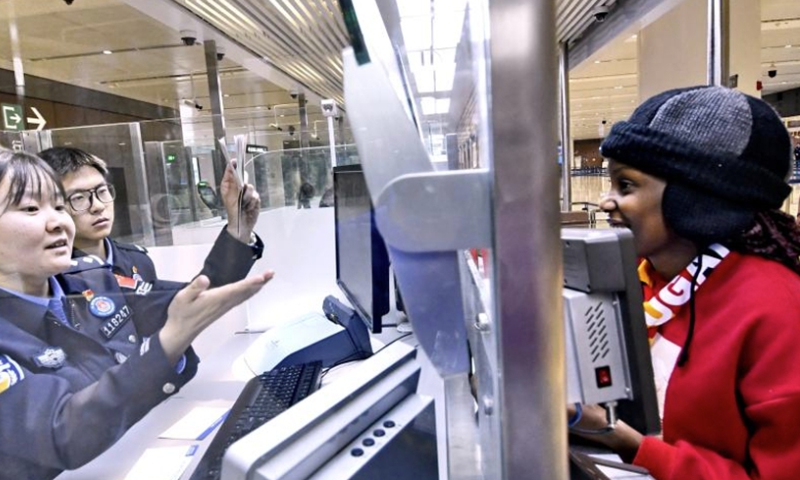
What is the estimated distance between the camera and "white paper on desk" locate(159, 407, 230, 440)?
37.5 inches

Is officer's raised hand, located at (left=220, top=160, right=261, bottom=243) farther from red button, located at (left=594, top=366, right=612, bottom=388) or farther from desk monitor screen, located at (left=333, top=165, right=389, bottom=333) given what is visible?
red button, located at (left=594, top=366, right=612, bottom=388)

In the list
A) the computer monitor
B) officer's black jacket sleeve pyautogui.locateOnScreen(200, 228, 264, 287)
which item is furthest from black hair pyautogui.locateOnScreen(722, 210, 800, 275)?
officer's black jacket sleeve pyautogui.locateOnScreen(200, 228, 264, 287)

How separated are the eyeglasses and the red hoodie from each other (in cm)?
121

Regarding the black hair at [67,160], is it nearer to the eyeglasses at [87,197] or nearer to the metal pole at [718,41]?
the eyeglasses at [87,197]

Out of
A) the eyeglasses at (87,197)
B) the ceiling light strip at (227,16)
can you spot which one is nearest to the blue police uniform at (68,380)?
the eyeglasses at (87,197)

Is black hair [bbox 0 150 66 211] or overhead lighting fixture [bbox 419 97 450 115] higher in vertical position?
overhead lighting fixture [bbox 419 97 450 115]

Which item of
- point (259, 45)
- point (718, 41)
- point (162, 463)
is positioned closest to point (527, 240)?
point (162, 463)

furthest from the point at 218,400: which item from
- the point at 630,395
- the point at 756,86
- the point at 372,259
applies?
the point at 756,86

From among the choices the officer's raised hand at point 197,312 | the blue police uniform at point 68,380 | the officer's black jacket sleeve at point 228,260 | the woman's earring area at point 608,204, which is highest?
the woman's earring area at point 608,204

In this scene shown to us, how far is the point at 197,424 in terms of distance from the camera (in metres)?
0.99

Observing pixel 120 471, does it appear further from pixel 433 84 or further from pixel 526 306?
pixel 433 84

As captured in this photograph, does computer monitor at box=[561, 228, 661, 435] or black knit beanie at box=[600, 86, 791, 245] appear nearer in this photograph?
computer monitor at box=[561, 228, 661, 435]

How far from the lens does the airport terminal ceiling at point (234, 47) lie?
3015mm

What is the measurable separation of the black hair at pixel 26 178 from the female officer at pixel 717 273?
1020 mm
